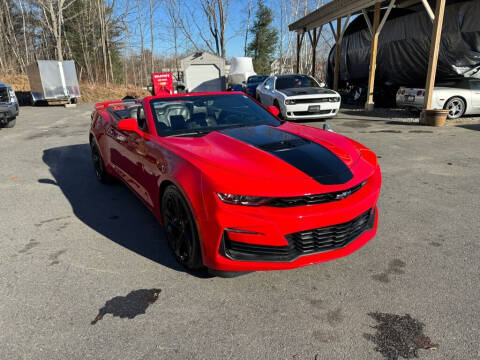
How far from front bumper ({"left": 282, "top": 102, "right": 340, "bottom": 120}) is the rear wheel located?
3612 mm

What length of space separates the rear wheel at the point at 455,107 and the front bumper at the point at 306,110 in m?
3.61

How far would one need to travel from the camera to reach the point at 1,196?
495cm

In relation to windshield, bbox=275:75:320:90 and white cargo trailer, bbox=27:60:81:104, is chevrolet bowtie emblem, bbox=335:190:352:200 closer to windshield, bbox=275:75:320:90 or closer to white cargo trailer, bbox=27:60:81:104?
windshield, bbox=275:75:320:90

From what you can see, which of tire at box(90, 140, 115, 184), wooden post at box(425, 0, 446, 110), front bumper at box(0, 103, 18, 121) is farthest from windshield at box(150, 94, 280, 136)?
front bumper at box(0, 103, 18, 121)

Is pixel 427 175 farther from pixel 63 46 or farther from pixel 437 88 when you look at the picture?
pixel 63 46

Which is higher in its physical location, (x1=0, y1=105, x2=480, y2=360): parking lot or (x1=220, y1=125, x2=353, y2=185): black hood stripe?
(x1=220, y1=125, x2=353, y2=185): black hood stripe

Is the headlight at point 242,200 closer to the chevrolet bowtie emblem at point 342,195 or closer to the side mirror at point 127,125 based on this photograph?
the chevrolet bowtie emblem at point 342,195

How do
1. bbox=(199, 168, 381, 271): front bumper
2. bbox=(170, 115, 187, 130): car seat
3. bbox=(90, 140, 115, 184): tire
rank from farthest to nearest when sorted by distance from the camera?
bbox=(90, 140, 115, 184): tire
bbox=(170, 115, 187, 130): car seat
bbox=(199, 168, 381, 271): front bumper

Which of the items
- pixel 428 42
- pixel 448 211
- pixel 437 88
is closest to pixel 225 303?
pixel 448 211

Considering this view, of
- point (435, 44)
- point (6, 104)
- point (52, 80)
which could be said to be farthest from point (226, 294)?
point (52, 80)

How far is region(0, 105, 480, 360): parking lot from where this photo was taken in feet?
6.73

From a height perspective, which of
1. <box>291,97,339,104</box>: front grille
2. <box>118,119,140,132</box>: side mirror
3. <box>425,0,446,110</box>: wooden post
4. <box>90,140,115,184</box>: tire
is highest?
<box>425,0,446,110</box>: wooden post

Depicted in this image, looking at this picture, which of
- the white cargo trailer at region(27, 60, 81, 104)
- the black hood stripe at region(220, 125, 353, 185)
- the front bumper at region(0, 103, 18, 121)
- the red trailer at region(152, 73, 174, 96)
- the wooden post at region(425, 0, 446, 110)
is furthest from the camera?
the red trailer at region(152, 73, 174, 96)

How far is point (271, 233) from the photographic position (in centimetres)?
223
